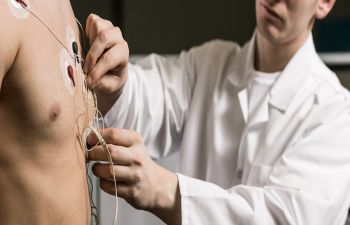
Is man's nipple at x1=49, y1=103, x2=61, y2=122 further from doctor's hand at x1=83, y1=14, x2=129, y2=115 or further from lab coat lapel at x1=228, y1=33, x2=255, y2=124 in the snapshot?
lab coat lapel at x1=228, y1=33, x2=255, y2=124

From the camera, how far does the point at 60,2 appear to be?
32.2 inches

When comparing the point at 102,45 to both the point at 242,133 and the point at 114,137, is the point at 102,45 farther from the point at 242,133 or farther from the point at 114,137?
the point at 242,133

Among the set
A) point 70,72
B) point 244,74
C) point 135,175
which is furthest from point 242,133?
point 70,72

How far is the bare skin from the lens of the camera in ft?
2.18

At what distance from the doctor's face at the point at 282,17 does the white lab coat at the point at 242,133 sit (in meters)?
0.09

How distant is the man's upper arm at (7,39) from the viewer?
624 mm

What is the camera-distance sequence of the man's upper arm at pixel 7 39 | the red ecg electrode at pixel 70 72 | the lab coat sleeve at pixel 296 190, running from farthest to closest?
the lab coat sleeve at pixel 296 190, the red ecg electrode at pixel 70 72, the man's upper arm at pixel 7 39

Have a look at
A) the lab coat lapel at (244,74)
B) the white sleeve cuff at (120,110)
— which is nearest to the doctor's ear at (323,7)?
the lab coat lapel at (244,74)

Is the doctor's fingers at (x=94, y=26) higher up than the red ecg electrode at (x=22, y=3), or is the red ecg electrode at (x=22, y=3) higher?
the red ecg electrode at (x=22, y=3)

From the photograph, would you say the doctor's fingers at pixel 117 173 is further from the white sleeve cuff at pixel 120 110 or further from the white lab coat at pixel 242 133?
the white sleeve cuff at pixel 120 110

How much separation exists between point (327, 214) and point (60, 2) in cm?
71

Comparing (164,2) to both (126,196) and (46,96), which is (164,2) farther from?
(46,96)

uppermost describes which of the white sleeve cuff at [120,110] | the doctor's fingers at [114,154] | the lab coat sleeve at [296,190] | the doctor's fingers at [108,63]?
the doctor's fingers at [108,63]

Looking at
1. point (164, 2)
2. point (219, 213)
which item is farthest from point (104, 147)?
point (164, 2)
